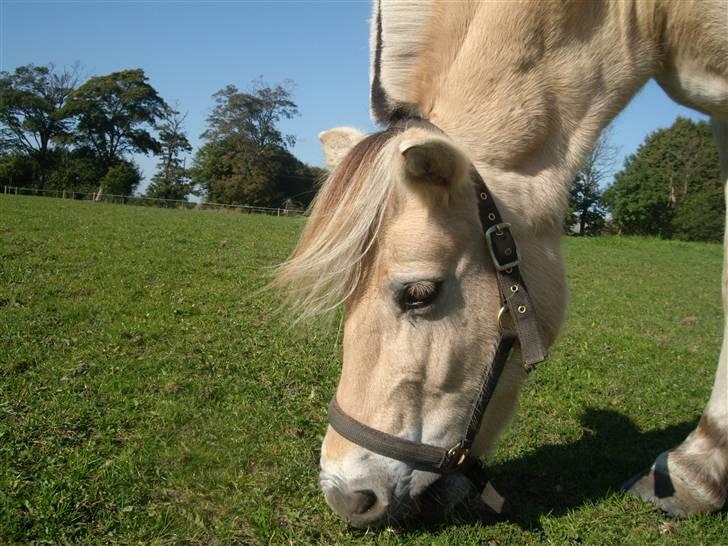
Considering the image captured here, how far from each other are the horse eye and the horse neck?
0.51 m

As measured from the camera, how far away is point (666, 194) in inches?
1619

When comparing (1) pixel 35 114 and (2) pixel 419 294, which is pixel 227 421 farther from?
(1) pixel 35 114

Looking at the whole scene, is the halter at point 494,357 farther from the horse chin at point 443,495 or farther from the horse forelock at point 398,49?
the horse forelock at point 398,49

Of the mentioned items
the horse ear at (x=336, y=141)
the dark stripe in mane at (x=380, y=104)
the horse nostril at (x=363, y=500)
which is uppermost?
the dark stripe in mane at (x=380, y=104)

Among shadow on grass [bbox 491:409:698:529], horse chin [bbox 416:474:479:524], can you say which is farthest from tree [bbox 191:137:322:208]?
horse chin [bbox 416:474:479:524]

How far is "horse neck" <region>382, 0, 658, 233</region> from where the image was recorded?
237cm

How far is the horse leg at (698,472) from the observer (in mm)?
2891

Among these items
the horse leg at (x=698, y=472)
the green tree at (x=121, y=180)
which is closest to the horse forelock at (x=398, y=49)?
the horse leg at (x=698, y=472)

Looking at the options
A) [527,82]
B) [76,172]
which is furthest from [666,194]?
[76,172]

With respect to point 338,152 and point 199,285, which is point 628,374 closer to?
point 338,152

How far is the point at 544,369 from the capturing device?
5453mm

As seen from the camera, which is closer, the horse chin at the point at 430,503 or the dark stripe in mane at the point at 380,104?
the horse chin at the point at 430,503

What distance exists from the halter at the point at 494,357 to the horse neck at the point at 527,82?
152 millimetres

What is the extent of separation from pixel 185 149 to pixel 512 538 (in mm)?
67138
